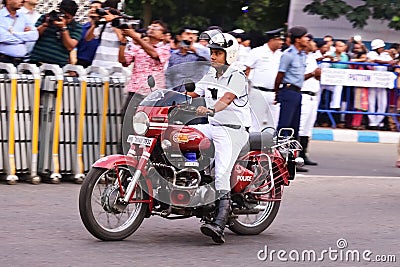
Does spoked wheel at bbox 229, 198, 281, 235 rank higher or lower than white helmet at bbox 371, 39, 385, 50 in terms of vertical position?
lower

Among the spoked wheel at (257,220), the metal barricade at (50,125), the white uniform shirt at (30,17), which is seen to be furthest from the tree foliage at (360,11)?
the spoked wheel at (257,220)

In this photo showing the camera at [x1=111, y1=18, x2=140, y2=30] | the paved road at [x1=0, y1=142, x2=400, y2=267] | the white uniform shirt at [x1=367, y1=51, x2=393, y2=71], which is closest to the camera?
the paved road at [x1=0, y1=142, x2=400, y2=267]

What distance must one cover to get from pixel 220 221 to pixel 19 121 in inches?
138

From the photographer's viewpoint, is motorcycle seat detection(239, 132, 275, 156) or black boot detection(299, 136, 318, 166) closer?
motorcycle seat detection(239, 132, 275, 156)

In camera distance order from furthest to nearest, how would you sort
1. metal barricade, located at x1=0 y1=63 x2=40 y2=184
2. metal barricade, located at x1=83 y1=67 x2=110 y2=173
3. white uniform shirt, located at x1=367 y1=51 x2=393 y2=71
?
1. white uniform shirt, located at x1=367 y1=51 x2=393 y2=71
2. metal barricade, located at x1=83 y1=67 x2=110 y2=173
3. metal barricade, located at x1=0 y1=63 x2=40 y2=184

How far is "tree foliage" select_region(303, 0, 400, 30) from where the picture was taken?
2036cm

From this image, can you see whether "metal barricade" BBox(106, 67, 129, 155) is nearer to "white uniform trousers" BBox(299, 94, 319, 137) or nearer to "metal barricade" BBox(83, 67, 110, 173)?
"metal barricade" BBox(83, 67, 110, 173)

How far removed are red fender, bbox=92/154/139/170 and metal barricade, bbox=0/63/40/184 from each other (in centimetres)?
307

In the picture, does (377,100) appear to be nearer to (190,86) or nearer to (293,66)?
(293,66)

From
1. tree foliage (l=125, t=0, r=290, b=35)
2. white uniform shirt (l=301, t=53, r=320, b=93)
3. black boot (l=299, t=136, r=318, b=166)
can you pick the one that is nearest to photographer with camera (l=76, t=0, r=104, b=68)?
white uniform shirt (l=301, t=53, r=320, b=93)

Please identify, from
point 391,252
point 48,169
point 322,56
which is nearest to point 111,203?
point 391,252

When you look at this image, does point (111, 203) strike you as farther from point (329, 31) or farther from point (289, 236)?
point (329, 31)

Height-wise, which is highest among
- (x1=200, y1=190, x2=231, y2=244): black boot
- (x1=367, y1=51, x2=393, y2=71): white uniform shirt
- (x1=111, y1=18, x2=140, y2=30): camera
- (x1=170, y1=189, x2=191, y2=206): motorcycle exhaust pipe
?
(x1=111, y1=18, x2=140, y2=30): camera

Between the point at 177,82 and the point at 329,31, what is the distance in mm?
13657
